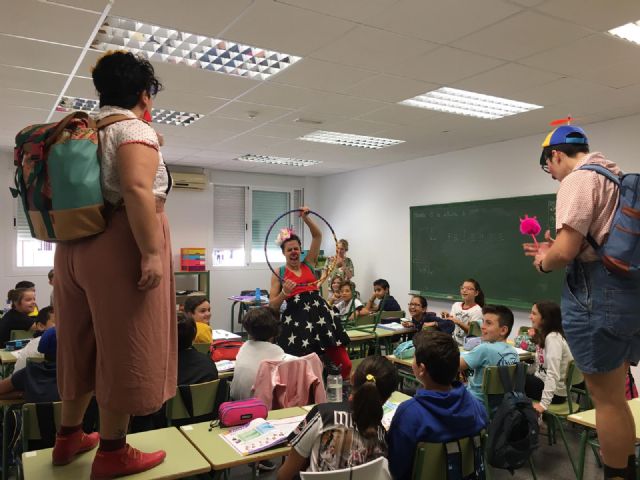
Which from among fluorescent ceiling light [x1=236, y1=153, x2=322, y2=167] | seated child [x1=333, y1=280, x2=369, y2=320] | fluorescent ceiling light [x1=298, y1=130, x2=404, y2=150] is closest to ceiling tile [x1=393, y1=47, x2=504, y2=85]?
fluorescent ceiling light [x1=298, y1=130, x2=404, y2=150]

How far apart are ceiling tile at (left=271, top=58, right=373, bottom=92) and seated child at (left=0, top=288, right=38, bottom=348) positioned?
120 inches

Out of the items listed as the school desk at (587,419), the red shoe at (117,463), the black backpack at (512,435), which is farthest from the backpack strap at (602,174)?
the red shoe at (117,463)

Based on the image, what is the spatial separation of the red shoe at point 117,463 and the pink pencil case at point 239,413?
1.73ft

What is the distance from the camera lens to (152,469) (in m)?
1.79

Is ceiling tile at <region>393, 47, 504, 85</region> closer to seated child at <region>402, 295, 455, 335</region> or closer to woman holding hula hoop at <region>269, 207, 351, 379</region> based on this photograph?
woman holding hula hoop at <region>269, 207, 351, 379</region>

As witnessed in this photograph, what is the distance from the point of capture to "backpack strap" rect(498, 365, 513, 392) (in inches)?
126

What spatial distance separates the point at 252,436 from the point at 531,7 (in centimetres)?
277

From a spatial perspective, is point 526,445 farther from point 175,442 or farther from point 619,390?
point 175,442

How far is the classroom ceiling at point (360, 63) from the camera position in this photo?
9.50ft

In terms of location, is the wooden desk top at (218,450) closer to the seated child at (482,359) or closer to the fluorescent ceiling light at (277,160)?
the seated child at (482,359)

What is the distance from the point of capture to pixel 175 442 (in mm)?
2066

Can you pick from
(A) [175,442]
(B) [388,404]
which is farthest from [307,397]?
(A) [175,442]

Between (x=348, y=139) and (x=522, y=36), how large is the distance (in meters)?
3.68

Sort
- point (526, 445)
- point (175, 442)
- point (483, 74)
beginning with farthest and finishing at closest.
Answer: point (483, 74) < point (526, 445) < point (175, 442)
